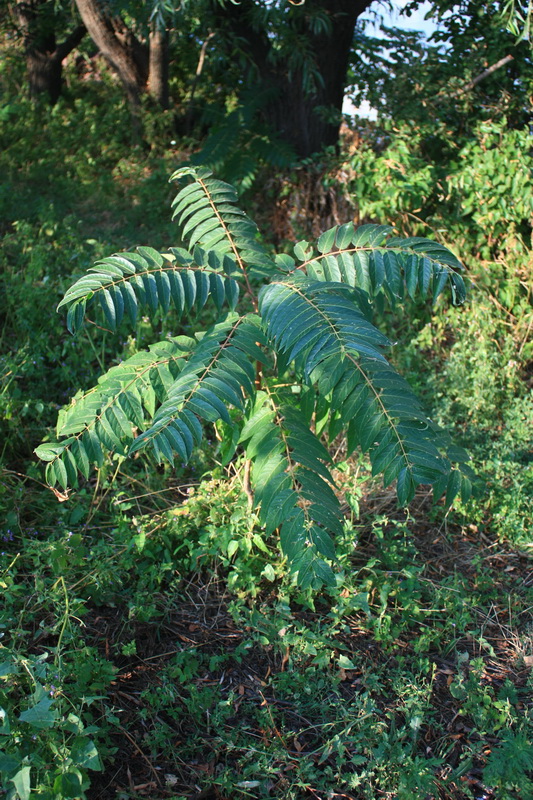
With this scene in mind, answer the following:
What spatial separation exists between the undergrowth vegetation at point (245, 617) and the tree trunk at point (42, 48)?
357cm

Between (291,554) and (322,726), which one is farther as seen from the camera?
(322,726)

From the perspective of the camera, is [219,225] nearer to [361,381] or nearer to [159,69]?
[361,381]

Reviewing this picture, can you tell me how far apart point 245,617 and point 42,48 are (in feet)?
21.8

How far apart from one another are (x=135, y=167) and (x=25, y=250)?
2.12 m

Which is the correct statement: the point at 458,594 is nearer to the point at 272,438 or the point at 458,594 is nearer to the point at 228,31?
the point at 272,438

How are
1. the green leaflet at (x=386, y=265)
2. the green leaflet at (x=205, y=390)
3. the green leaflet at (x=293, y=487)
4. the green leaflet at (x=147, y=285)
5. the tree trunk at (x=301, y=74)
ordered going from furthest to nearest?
1. the tree trunk at (x=301, y=74)
2. the green leaflet at (x=386, y=265)
3. the green leaflet at (x=147, y=285)
4. the green leaflet at (x=293, y=487)
5. the green leaflet at (x=205, y=390)

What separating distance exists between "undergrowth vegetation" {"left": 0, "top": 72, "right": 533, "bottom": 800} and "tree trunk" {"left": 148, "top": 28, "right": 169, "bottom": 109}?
2.76 meters

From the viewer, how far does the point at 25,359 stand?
3.72 meters

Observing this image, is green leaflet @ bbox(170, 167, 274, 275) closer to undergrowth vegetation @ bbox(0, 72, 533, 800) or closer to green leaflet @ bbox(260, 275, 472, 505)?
green leaflet @ bbox(260, 275, 472, 505)

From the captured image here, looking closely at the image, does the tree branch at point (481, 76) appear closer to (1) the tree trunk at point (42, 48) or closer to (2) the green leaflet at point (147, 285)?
(2) the green leaflet at point (147, 285)

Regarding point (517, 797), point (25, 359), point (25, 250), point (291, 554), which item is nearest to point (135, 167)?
point (25, 250)

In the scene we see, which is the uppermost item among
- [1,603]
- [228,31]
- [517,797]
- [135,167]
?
[228,31]

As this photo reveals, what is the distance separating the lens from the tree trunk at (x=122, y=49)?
Result: 604 centimetres

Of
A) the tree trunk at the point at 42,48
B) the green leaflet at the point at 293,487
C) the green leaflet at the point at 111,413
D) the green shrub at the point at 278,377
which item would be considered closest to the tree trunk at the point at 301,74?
the tree trunk at the point at 42,48
